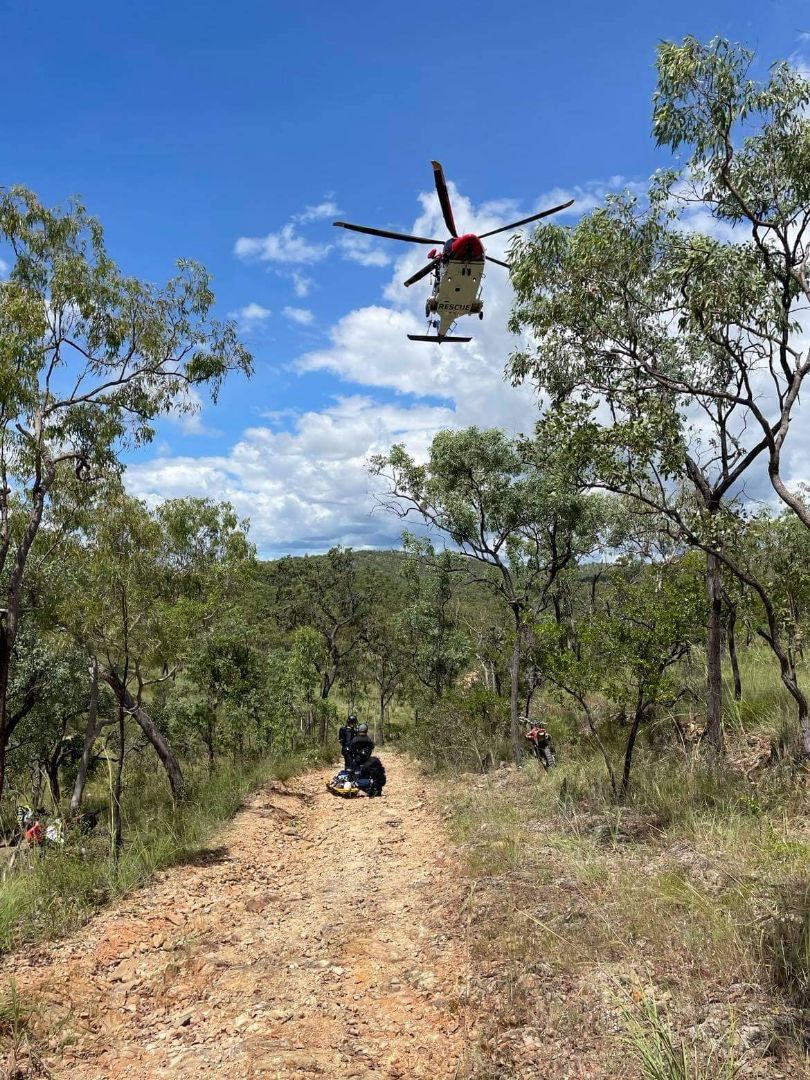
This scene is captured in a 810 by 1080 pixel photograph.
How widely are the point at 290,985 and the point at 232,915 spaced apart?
2.14m

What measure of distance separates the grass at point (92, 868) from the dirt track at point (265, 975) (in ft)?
1.06

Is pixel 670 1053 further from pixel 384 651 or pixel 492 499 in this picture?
pixel 384 651

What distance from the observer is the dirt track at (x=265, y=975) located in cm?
472

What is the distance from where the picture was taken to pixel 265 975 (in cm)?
596

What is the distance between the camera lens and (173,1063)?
15.6 feet

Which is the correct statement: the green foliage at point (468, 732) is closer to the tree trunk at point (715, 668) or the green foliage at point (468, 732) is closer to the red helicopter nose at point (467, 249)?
the tree trunk at point (715, 668)

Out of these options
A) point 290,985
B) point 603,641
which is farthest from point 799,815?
point 290,985

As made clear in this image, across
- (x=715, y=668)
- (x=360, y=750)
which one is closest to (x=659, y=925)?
(x=715, y=668)

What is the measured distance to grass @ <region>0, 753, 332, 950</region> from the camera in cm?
671

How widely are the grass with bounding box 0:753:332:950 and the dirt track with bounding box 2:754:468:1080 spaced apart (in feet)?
1.06

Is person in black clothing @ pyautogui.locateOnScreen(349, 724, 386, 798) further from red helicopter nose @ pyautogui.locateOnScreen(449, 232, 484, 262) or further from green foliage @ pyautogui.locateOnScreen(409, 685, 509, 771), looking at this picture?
red helicopter nose @ pyautogui.locateOnScreen(449, 232, 484, 262)

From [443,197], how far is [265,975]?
35.5ft

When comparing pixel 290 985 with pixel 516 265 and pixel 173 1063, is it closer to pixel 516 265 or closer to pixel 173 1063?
pixel 173 1063

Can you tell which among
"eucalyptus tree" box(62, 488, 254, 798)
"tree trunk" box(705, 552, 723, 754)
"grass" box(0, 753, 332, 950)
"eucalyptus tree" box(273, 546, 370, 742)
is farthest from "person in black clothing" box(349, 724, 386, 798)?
"eucalyptus tree" box(273, 546, 370, 742)
